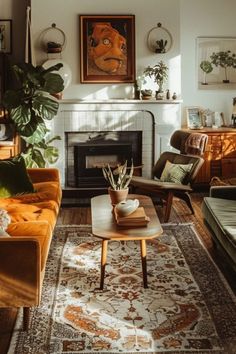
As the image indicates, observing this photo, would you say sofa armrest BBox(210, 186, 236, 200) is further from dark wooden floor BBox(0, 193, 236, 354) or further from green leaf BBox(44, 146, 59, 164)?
green leaf BBox(44, 146, 59, 164)

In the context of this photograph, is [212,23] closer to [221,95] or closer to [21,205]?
[221,95]

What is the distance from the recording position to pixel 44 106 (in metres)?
5.63

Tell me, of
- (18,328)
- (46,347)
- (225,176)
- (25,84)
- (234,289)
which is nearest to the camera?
(46,347)

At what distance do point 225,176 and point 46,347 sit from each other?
4321 millimetres

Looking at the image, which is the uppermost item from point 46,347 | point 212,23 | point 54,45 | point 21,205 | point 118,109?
point 212,23

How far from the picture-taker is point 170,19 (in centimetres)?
628

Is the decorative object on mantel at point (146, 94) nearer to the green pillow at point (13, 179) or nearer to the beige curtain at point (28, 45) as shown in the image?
the beige curtain at point (28, 45)

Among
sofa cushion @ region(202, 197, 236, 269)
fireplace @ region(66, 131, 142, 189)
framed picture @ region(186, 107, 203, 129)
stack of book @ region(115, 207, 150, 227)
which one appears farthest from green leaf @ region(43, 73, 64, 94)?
stack of book @ region(115, 207, 150, 227)

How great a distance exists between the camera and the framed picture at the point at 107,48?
620 cm

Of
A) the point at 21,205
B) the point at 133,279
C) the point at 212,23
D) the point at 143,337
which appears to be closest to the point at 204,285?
the point at 133,279

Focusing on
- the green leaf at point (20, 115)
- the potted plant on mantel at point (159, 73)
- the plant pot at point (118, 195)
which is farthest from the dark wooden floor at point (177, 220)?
the potted plant on mantel at point (159, 73)

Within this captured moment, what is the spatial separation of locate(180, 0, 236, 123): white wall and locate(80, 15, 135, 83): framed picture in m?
0.90

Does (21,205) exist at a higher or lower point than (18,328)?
higher

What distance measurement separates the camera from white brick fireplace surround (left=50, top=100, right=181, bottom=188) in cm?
631
